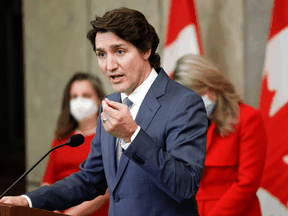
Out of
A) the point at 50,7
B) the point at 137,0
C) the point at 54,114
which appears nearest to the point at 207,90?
the point at 137,0

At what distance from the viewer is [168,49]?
376 centimetres

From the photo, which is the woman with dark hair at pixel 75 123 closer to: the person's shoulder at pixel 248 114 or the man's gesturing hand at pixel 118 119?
the person's shoulder at pixel 248 114

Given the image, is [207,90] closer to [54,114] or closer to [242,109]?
[242,109]

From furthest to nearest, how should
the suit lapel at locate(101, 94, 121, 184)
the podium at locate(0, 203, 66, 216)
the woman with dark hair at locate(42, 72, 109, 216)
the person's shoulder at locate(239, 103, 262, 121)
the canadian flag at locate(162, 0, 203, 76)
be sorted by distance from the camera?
the canadian flag at locate(162, 0, 203, 76), the woman with dark hair at locate(42, 72, 109, 216), the person's shoulder at locate(239, 103, 262, 121), the suit lapel at locate(101, 94, 121, 184), the podium at locate(0, 203, 66, 216)

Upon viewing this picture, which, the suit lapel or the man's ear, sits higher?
the man's ear

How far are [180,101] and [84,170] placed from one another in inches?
24.9

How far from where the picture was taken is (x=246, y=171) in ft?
7.53

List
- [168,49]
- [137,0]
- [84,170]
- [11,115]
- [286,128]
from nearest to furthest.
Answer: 1. [84,170]
2. [286,128]
3. [168,49]
4. [137,0]
5. [11,115]

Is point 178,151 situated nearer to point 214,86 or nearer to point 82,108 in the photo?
point 214,86

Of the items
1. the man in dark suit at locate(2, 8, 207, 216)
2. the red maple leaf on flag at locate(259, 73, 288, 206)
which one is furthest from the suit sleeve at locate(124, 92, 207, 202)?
the red maple leaf on flag at locate(259, 73, 288, 206)

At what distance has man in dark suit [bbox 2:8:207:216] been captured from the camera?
1150 mm

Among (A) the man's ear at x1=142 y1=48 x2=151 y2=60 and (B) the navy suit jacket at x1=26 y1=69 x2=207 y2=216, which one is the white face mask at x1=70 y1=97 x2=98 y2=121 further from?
(A) the man's ear at x1=142 y1=48 x2=151 y2=60

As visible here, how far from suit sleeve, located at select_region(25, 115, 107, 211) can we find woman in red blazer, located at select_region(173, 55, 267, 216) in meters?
0.95

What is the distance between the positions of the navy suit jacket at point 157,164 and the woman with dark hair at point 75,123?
43.8 inches
